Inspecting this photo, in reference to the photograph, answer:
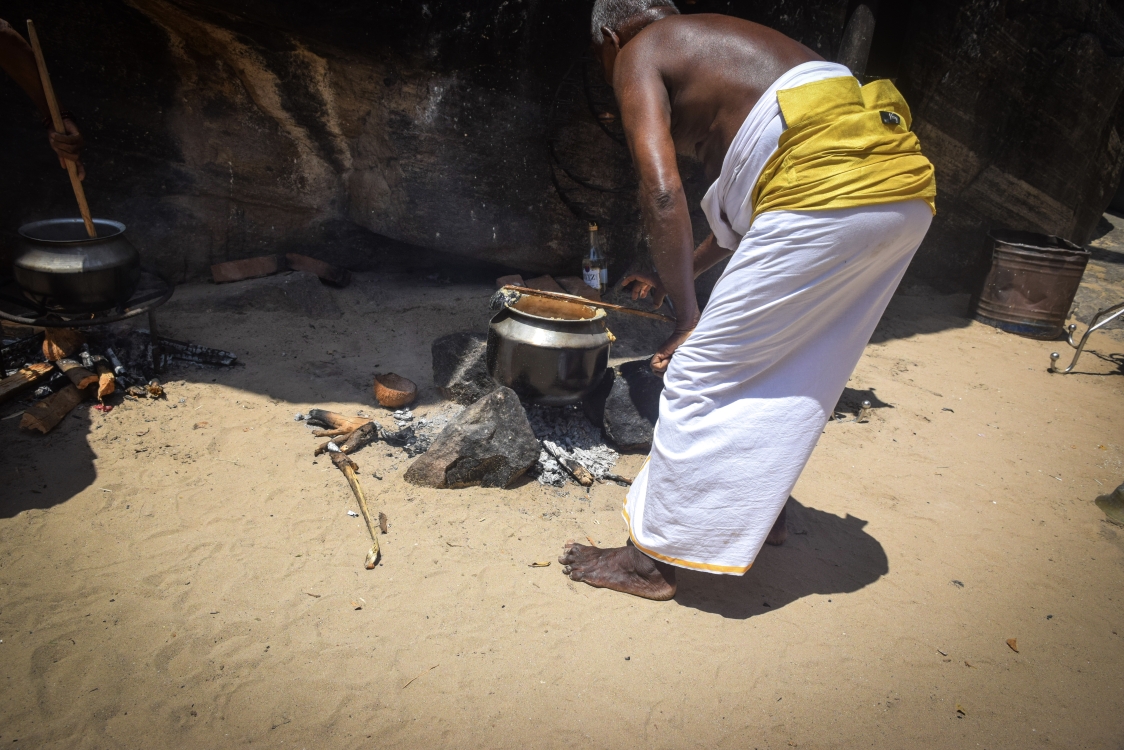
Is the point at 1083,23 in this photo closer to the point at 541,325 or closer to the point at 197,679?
the point at 541,325

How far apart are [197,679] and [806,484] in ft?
8.79

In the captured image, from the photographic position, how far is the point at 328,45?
13.6ft

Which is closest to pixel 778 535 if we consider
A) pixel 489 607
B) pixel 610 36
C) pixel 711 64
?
pixel 489 607

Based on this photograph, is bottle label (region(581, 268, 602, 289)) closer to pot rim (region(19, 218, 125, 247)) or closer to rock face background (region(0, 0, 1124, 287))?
rock face background (region(0, 0, 1124, 287))

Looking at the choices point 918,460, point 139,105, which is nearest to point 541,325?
point 918,460

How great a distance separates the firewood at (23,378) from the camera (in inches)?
121

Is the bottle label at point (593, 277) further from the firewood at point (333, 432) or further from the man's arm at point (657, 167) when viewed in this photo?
the man's arm at point (657, 167)

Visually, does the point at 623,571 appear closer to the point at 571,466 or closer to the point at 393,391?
the point at 571,466

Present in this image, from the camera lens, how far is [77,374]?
3199 mm

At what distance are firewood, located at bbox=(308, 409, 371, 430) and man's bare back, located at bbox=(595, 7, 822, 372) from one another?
173 centimetres

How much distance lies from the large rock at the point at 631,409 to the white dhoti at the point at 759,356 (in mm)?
1040

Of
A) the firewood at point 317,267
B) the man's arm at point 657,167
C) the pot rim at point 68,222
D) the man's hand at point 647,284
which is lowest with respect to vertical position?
the firewood at point 317,267

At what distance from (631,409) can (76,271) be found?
2.79 metres

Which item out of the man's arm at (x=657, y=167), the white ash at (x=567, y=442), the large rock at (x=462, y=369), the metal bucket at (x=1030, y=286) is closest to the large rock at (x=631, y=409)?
the white ash at (x=567, y=442)
